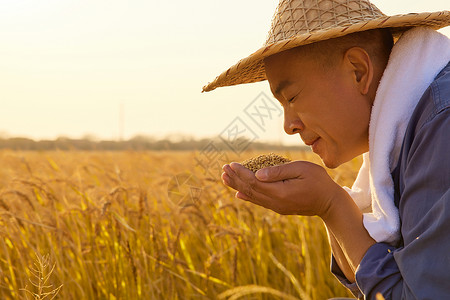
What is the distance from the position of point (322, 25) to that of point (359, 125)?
32 centimetres

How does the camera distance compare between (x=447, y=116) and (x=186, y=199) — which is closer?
(x=447, y=116)

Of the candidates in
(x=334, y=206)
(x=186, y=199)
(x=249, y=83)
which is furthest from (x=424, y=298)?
(x=186, y=199)

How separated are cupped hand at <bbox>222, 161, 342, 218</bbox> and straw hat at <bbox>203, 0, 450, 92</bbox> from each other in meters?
0.35

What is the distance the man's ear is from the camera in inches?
59.0

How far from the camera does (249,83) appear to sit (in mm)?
2078

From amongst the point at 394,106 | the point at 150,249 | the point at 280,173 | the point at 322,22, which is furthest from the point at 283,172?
the point at 150,249

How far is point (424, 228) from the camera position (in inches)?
47.1

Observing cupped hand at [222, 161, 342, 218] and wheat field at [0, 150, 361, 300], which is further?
wheat field at [0, 150, 361, 300]

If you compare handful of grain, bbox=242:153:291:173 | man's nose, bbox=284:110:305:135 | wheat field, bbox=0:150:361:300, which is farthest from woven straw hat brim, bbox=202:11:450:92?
wheat field, bbox=0:150:361:300

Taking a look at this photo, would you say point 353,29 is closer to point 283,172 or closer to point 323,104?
point 323,104

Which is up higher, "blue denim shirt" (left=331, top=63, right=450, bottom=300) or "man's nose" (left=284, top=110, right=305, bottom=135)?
"man's nose" (left=284, top=110, right=305, bottom=135)

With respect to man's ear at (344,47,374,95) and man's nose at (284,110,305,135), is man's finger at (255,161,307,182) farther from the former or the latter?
man's ear at (344,47,374,95)

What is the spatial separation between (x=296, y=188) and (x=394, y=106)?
344 mm

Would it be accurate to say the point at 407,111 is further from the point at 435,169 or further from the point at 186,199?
the point at 186,199
